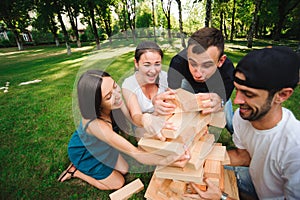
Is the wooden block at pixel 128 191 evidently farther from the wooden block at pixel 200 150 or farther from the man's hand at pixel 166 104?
the man's hand at pixel 166 104

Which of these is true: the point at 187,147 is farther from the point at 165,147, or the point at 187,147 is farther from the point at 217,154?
the point at 217,154

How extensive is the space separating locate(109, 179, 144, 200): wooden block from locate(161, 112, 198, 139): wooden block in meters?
1.57

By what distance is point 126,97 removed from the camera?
2289 millimetres

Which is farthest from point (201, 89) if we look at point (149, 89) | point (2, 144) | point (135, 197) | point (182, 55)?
point (2, 144)

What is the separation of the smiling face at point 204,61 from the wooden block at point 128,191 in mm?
1721

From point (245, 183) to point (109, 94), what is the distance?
185cm

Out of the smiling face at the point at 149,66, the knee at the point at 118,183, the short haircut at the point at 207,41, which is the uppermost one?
the short haircut at the point at 207,41

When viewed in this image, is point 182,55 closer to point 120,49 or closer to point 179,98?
point 120,49

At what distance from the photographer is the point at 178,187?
1539mm

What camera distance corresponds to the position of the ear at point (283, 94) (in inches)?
48.6

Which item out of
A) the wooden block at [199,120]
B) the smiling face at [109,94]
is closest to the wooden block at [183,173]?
the wooden block at [199,120]

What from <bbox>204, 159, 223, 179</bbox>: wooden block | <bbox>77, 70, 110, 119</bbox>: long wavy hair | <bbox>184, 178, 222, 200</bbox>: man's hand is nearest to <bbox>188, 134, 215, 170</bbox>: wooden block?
<bbox>204, 159, 223, 179</bbox>: wooden block

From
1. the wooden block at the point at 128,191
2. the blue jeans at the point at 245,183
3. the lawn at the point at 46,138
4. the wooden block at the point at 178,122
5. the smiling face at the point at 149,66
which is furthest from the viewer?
the wooden block at the point at 128,191

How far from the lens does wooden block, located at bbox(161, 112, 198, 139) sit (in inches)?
46.6
